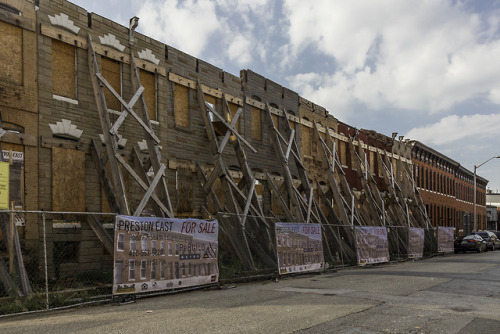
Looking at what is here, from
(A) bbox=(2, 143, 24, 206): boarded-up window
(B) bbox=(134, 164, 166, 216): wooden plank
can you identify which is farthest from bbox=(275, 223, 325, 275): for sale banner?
(A) bbox=(2, 143, 24, 206): boarded-up window

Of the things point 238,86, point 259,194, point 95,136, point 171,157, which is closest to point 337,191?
point 259,194

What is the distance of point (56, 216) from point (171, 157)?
179 inches

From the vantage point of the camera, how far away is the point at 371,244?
63.5 feet

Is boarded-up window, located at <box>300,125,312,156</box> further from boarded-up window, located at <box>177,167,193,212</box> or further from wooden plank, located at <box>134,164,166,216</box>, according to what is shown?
wooden plank, located at <box>134,164,166,216</box>

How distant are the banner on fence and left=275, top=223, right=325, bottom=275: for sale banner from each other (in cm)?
1450

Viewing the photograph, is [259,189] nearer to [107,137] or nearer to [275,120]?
[275,120]

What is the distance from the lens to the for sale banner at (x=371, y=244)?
18.4 meters

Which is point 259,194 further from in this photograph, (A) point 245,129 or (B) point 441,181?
(B) point 441,181

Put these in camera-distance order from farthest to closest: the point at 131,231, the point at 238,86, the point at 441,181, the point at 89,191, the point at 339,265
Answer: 1. the point at 441,181
2. the point at 238,86
3. the point at 339,265
4. the point at 89,191
5. the point at 131,231

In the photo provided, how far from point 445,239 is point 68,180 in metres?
23.5

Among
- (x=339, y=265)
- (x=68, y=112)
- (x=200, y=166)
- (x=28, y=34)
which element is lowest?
(x=339, y=265)

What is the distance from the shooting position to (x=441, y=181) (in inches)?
1791

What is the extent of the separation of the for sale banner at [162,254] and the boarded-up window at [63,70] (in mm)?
5060

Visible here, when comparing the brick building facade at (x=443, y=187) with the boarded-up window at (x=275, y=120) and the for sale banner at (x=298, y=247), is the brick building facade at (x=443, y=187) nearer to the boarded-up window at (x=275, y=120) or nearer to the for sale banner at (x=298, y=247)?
the boarded-up window at (x=275, y=120)
